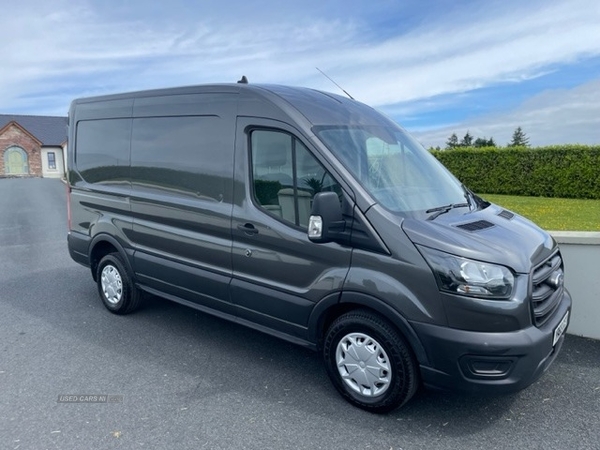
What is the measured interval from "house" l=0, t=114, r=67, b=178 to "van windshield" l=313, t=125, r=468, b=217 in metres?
54.5

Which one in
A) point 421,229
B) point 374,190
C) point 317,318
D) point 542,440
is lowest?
point 542,440

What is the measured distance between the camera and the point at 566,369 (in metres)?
4.16

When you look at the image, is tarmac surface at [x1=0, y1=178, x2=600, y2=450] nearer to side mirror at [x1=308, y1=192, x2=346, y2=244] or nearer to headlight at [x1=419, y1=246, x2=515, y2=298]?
headlight at [x1=419, y1=246, x2=515, y2=298]

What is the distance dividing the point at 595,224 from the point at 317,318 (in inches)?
396

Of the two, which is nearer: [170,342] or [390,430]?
[390,430]

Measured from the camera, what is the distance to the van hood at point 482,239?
122 inches

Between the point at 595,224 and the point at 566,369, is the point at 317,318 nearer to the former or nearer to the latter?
the point at 566,369

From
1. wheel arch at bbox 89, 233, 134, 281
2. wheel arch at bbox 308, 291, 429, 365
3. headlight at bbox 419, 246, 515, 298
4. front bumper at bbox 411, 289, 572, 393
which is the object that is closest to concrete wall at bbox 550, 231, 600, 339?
front bumper at bbox 411, 289, 572, 393

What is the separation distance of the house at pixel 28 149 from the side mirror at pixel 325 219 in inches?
2159

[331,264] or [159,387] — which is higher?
[331,264]

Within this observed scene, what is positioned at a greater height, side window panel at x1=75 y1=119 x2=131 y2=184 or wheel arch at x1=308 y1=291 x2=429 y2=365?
side window panel at x1=75 y1=119 x2=131 y2=184

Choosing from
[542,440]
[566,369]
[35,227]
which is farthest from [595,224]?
[35,227]

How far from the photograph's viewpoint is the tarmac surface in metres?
3.18

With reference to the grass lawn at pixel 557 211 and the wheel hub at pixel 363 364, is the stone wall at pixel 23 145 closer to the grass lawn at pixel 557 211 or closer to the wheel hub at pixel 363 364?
the grass lawn at pixel 557 211
